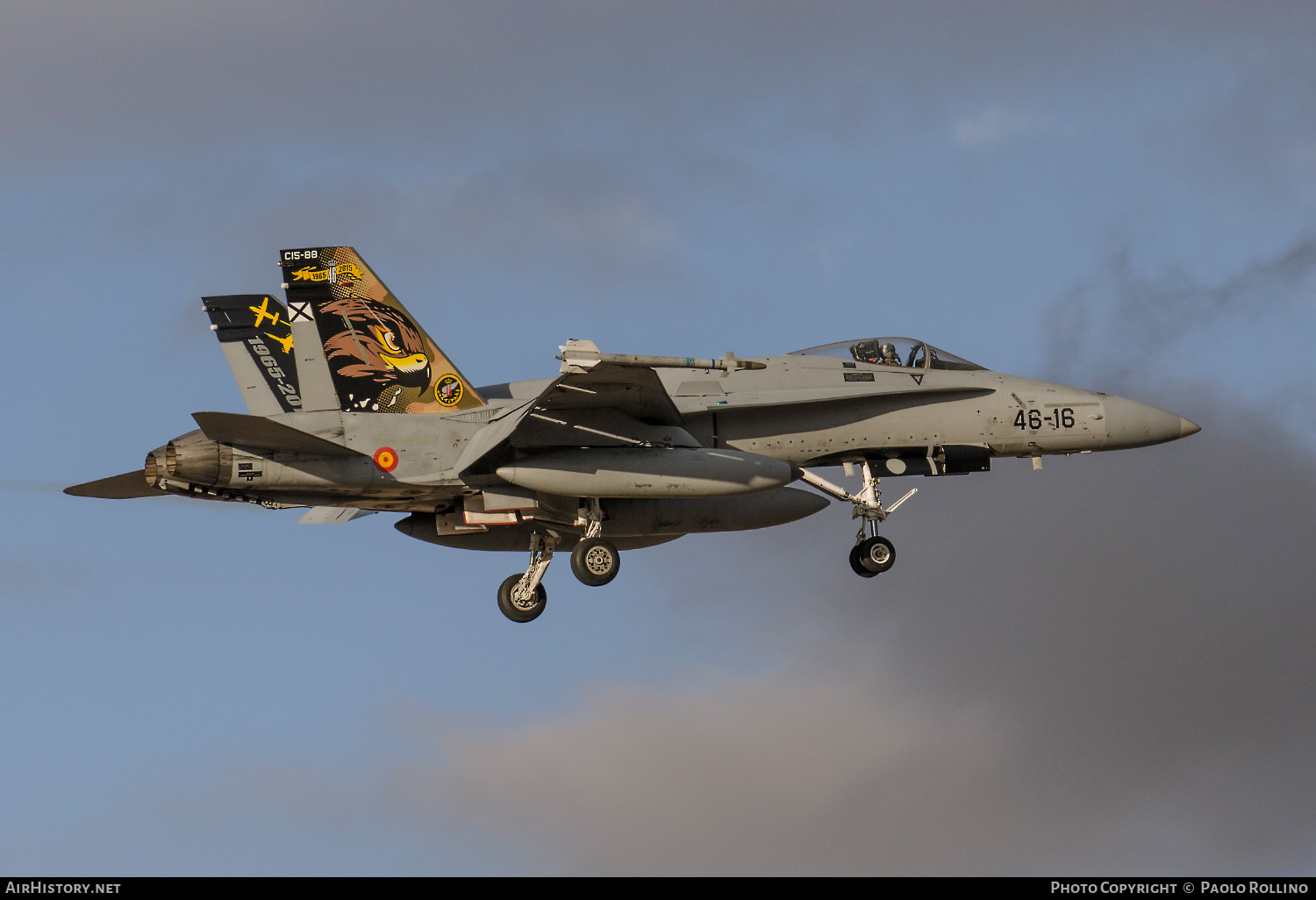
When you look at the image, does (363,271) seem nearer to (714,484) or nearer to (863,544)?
(714,484)

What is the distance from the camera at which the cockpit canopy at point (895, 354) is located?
25.8 metres

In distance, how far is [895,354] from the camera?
2598cm

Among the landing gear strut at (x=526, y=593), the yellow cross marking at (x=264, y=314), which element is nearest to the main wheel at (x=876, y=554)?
the landing gear strut at (x=526, y=593)

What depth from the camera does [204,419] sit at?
20.9 metres

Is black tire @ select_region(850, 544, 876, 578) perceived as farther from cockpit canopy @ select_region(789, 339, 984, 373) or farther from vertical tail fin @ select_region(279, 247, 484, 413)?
vertical tail fin @ select_region(279, 247, 484, 413)

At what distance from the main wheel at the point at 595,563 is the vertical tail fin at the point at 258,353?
4811 millimetres

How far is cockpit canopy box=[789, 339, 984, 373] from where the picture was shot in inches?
1017

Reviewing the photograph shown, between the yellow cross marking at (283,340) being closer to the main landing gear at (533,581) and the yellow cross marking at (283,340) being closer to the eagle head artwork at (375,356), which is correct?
the eagle head artwork at (375,356)

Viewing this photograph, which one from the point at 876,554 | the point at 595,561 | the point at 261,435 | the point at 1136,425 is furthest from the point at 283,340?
the point at 1136,425

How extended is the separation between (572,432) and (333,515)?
6008 mm
